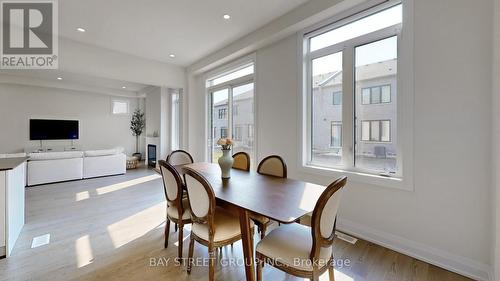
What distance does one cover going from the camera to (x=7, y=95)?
6.23 metres

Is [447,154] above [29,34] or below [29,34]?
below

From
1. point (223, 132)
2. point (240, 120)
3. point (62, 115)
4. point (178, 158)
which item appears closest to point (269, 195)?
point (178, 158)

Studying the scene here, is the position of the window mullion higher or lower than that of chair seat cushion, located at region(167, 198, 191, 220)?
higher

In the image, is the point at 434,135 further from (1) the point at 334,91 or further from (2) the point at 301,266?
(2) the point at 301,266

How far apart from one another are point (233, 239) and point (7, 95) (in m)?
8.56

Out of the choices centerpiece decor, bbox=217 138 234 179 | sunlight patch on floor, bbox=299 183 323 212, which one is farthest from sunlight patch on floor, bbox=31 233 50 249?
sunlight patch on floor, bbox=299 183 323 212

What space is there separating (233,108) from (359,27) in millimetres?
2807

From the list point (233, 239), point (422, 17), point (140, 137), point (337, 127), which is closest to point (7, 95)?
point (140, 137)

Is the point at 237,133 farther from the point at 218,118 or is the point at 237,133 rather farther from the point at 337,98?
the point at 337,98

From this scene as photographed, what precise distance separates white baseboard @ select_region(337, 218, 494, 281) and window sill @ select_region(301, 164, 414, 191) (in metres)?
0.54

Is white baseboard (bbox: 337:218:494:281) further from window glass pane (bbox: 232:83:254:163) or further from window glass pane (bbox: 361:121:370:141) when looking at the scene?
window glass pane (bbox: 232:83:254:163)

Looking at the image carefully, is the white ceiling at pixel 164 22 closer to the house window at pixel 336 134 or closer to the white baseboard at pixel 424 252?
the house window at pixel 336 134

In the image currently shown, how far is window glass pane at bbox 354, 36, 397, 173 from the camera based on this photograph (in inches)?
92.9

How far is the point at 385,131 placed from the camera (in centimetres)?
243
